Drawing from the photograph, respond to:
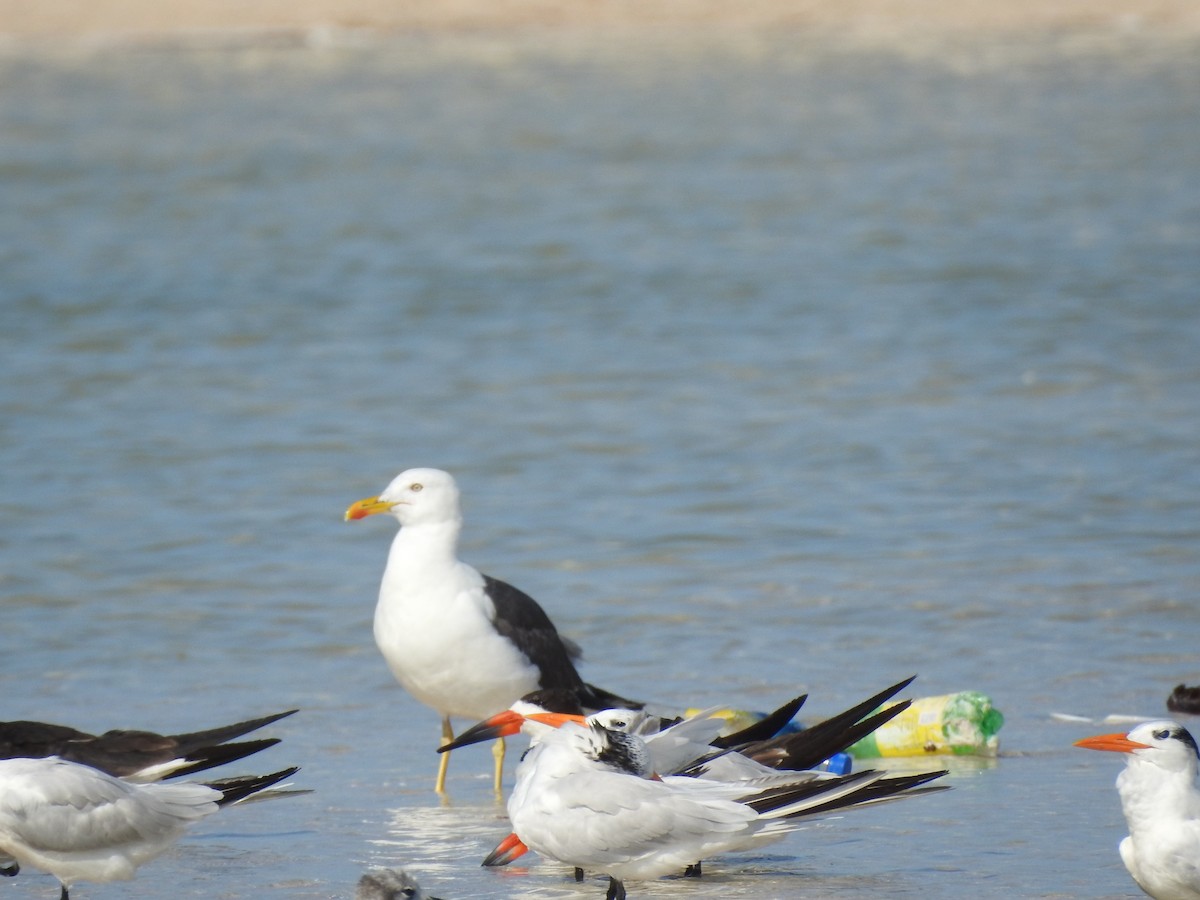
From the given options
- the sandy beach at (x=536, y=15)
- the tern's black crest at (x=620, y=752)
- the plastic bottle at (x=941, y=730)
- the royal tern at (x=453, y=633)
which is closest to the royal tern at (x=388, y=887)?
the tern's black crest at (x=620, y=752)

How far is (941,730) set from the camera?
635 cm

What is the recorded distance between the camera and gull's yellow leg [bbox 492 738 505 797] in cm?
631

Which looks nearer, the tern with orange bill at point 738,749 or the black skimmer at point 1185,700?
the tern with orange bill at point 738,749

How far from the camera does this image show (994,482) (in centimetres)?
1091

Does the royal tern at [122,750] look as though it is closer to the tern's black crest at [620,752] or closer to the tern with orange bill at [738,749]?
the tern with orange bill at [738,749]

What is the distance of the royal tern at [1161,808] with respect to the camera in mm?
4465

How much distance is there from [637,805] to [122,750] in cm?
152

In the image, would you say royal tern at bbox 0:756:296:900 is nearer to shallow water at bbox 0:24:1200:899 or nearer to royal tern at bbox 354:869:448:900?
shallow water at bbox 0:24:1200:899

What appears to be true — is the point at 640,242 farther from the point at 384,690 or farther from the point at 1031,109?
the point at 384,690

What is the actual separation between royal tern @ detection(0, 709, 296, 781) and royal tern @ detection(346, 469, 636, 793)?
1.00m

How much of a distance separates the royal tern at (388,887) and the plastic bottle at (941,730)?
2.13m

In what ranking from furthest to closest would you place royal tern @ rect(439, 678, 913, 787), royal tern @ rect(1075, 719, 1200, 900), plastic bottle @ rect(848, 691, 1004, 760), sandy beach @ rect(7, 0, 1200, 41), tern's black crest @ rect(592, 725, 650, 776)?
1. sandy beach @ rect(7, 0, 1200, 41)
2. plastic bottle @ rect(848, 691, 1004, 760)
3. royal tern @ rect(439, 678, 913, 787)
4. tern's black crest @ rect(592, 725, 650, 776)
5. royal tern @ rect(1075, 719, 1200, 900)

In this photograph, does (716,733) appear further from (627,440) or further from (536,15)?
(536,15)

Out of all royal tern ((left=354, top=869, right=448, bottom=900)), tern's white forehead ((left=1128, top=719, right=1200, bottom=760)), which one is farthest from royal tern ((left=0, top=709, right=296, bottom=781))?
tern's white forehead ((left=1128, top=719, right=1200, bottom=760))
